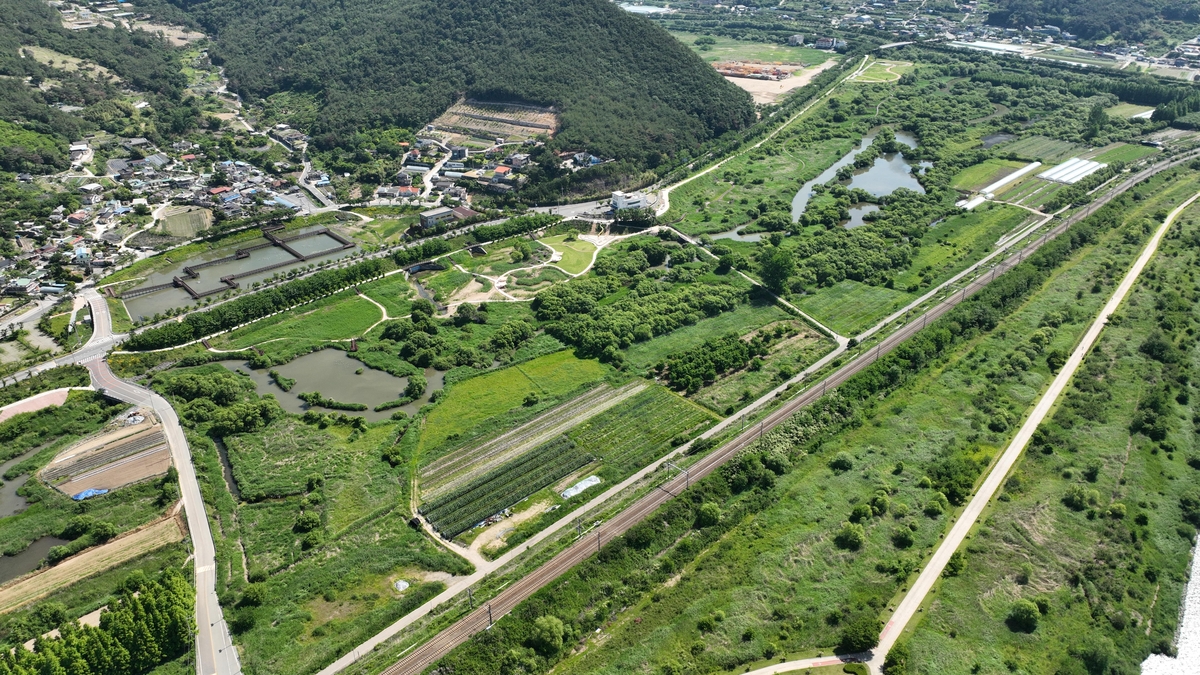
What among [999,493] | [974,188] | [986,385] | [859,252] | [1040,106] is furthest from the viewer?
[1040,106]

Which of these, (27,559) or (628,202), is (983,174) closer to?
(628,202)

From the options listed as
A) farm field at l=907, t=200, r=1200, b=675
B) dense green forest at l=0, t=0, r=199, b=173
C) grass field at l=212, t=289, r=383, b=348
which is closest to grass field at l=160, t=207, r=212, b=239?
dense green forest at l=0, t=0, r=199, b=173

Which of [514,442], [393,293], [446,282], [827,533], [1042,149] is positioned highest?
[393,293]

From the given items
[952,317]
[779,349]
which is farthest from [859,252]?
[779,349]

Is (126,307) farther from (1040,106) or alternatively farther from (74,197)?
(1040,106)

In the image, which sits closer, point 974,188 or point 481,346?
point 481,346

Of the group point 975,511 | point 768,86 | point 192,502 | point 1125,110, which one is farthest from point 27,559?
point 1125,110
